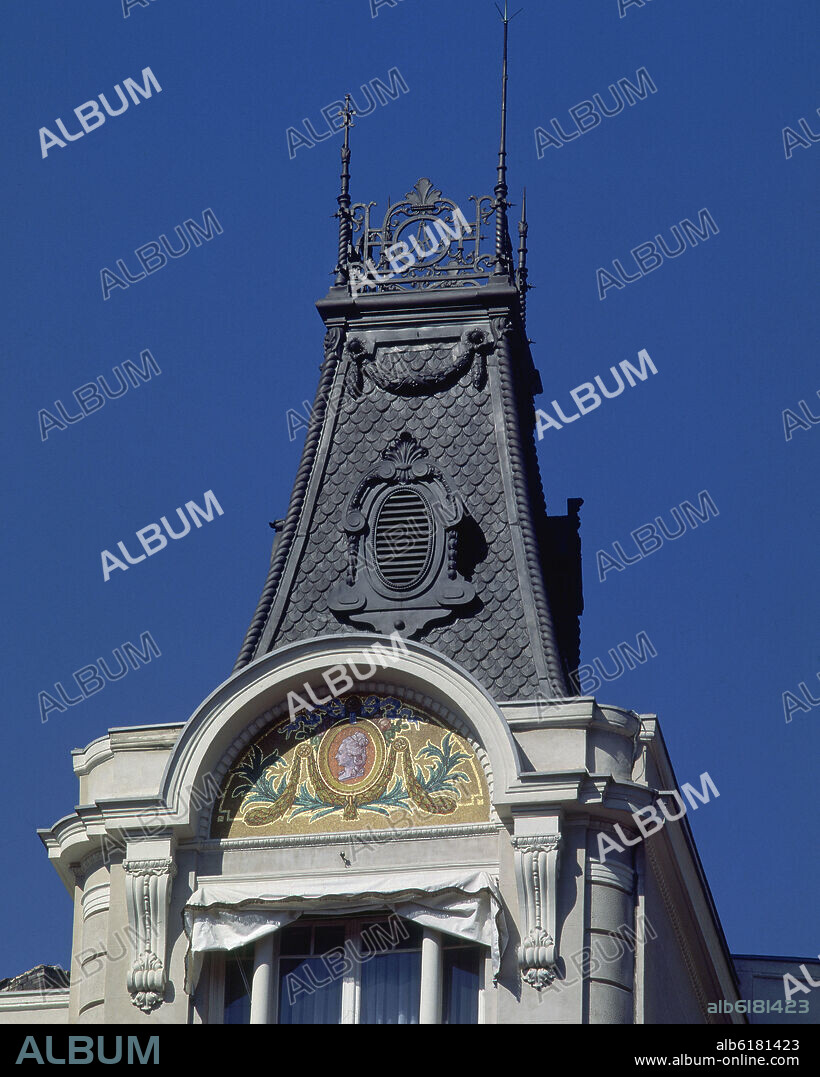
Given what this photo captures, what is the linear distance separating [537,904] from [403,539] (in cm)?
830

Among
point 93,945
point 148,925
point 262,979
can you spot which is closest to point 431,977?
point 262,979

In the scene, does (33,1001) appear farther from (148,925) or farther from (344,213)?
(344,213)

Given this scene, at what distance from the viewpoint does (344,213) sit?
55.2 metres

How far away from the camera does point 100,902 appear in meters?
46.5

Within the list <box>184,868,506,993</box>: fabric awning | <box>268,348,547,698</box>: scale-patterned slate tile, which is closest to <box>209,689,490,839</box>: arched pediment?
<box>184,868,506,993</box>: fabric awning

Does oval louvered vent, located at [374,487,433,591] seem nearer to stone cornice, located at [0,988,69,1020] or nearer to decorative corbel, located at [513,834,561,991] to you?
decorative corbel, located at [513,834,561,991]

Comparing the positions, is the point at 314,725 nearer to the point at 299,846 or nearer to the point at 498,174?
the point at 299,846

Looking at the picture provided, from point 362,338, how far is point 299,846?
1133 cm

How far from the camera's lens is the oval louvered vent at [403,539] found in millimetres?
50000

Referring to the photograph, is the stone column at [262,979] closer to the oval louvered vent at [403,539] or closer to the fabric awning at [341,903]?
the fabric awning at [341,903]

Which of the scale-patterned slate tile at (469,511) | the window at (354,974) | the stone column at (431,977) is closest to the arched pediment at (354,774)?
the window at (354,974)

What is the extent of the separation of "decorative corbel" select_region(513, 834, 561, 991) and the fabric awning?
1.31 feet

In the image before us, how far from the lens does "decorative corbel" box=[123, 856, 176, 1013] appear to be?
45.1 m
